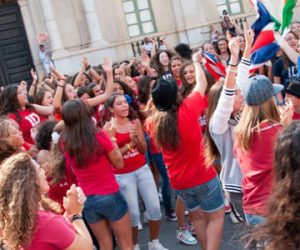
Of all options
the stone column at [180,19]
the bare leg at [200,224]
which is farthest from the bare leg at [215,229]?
the stone column at [180,19]

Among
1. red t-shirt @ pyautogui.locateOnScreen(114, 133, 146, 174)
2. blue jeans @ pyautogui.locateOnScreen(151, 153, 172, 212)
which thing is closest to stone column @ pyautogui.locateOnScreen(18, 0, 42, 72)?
blue jeans @ pyautogui.locateOnScreen(151, 153, 172, 212)

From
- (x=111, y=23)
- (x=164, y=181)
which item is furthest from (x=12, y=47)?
(x=164, y=181)

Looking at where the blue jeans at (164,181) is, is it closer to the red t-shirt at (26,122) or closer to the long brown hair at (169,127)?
the red t-shirt at (26,122)

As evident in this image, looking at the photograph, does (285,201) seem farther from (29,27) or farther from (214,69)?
(29,27)

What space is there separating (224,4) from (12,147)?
1804 centimetres

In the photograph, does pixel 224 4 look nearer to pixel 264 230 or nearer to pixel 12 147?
pixel 12 147

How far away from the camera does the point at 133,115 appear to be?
233 inches

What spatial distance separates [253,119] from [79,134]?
5.51 ft

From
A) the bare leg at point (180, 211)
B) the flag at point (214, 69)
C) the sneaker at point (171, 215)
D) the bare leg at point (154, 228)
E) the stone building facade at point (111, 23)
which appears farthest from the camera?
the stone building facade at point (111, 23)

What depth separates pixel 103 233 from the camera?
5.15 m

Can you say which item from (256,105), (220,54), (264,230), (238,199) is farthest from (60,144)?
(220,54)

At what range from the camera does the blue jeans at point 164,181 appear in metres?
6.93

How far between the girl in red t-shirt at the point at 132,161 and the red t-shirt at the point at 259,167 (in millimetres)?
1913

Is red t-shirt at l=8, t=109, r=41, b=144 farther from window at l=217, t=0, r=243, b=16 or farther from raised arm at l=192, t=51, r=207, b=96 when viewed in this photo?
window at l=217, t=0, r=243, b=16
